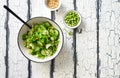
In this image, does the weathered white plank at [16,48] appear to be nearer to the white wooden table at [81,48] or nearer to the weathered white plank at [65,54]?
the white wooden table at [81,48]

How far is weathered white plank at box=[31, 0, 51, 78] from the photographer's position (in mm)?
1297

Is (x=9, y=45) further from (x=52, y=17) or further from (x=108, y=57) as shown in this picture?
(x=108, y=57)

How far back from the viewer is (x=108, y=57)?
1.28m

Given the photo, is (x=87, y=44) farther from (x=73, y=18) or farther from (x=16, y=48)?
(x=16, y=48)

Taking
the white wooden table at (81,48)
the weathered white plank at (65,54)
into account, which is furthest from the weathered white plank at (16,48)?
the weathered white plank at (65,54)

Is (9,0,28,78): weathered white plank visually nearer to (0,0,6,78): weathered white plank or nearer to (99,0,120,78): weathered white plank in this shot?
(0,0,6,78): weathered white plank

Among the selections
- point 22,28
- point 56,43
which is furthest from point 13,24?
point 56,43

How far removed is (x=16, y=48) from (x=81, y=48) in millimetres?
267

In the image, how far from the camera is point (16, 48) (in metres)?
1.30

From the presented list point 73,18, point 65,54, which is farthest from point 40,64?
point 73,18

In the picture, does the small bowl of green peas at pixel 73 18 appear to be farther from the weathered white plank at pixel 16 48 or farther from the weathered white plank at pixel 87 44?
the weathered white plank at pixel 16 48

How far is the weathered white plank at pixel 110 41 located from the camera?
128 centimetres

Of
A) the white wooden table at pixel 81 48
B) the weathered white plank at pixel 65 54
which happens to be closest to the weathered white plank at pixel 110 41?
the white wooden table at pixel 81 48

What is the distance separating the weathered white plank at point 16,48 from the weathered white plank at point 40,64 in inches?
1.3
